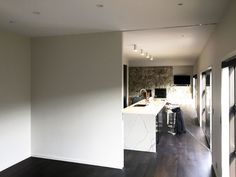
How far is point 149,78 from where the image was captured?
10.8 meters

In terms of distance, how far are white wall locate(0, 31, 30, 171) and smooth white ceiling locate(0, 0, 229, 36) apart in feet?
1.70

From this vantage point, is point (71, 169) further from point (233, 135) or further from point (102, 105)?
point (233, 135)

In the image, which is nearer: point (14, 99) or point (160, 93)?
point (14, 99)

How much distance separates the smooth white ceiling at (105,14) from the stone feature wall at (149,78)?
22.7 feet

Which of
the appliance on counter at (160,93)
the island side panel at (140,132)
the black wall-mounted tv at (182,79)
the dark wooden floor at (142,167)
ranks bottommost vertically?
the dark wooden floor at (142,167)

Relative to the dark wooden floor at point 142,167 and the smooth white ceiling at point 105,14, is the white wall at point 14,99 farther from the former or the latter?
the smooth white ceiling at point 105,14

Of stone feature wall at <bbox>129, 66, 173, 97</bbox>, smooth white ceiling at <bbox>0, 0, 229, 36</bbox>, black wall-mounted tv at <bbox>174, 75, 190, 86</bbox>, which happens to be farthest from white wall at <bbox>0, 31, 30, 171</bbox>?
black wall-mounted tv at <bbox>174, 75, 190, 86</bbox>

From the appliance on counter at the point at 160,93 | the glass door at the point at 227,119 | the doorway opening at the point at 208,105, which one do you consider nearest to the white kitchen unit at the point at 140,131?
the doorway opening at the point at 208,105

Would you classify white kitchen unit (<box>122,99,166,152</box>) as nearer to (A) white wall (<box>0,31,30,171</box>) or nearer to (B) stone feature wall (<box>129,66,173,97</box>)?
(A) white wall (<box>0,31,30,171</box>)

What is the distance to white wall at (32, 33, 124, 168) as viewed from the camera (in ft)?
13.8

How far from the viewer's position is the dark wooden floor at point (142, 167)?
3936 millimetres

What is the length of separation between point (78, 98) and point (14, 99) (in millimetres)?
1267

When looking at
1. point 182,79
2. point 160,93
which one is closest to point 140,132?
point 160,93

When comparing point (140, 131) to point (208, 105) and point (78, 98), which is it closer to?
point (78, 98)
